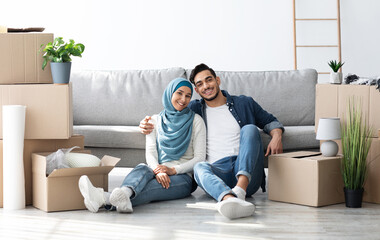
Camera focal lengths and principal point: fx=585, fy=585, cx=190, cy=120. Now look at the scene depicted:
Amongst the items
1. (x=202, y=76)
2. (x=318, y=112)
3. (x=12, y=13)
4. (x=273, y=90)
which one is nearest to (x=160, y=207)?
(x=202, y=76)

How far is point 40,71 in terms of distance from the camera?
3396mm

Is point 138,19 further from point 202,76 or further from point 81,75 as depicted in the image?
point 202,76

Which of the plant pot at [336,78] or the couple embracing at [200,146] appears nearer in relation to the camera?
the couple embracing at [200,146]

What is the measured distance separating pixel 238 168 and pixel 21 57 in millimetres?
1405

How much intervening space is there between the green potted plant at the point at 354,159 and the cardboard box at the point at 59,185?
→ 1321 mm

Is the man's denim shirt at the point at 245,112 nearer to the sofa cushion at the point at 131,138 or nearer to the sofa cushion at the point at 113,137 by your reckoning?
the sofa cushion at the point at 131,138

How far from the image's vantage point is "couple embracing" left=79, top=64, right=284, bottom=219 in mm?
3281

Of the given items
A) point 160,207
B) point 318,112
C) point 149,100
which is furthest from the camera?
point 149,100

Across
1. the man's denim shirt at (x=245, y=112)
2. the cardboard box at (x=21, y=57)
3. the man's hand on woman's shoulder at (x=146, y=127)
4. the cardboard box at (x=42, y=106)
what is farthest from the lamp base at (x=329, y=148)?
the cardboard box at (x=21, y=57)

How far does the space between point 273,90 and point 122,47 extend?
2.05 meters

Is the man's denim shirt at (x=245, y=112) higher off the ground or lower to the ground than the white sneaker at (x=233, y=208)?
higher

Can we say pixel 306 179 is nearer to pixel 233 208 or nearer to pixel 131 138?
pixel 233 208

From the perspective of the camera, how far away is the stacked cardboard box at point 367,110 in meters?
3.31

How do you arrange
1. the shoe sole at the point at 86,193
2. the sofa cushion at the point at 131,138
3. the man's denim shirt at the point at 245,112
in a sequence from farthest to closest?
the sofa cushion at the point at 131,138 → the man's denim shirt at the point at 245,112 → the shoe sole at the point at 86,193
